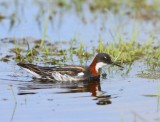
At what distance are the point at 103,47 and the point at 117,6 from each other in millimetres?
5965

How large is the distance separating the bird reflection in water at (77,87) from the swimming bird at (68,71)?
0.62 ft

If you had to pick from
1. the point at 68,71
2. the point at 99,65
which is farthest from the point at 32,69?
the point at 99,65

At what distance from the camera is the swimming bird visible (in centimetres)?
1377

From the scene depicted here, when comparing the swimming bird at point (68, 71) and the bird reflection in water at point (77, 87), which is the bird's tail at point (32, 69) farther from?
the bird reflection in water at point (77, 87)

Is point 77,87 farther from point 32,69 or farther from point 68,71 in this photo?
point 32,69

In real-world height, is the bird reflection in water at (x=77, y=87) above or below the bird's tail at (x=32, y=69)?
below

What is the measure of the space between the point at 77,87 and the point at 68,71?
775 mm

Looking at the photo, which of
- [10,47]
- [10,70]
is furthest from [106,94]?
[10,47]

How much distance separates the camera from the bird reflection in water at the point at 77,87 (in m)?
12.0

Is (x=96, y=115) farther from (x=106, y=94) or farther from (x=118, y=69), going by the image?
(x=118, y=69)

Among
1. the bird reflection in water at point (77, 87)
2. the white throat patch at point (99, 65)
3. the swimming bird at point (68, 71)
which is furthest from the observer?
the white throat patch at point (99, 65)

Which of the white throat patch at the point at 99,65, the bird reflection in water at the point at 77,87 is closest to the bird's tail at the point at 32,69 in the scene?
the bird reflection in water at the point at 77,87

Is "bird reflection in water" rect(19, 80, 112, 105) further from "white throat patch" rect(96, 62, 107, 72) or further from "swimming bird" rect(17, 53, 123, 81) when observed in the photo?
"white throat patch" rect(96, 62, 107, 72)

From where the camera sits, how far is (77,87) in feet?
42.9
